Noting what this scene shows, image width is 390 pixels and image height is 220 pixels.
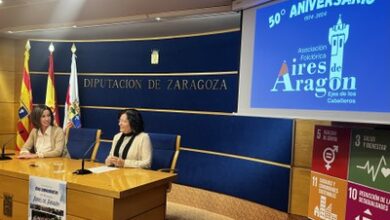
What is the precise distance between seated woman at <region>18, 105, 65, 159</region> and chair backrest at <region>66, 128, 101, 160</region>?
0.24m

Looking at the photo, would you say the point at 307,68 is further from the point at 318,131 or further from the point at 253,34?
the point at 253,34

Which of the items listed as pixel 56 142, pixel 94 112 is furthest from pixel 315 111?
pixel 94 112

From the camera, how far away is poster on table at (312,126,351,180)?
6.31 feet

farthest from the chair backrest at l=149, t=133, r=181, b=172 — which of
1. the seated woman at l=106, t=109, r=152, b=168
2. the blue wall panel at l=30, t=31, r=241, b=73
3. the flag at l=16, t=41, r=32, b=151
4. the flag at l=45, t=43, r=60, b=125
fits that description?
the flag at l=16, t=41, r=32, b=151

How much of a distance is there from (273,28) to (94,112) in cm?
349

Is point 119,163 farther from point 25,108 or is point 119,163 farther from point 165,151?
point 25,108

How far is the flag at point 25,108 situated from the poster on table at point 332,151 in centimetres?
452

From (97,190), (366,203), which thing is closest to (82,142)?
(97,190)

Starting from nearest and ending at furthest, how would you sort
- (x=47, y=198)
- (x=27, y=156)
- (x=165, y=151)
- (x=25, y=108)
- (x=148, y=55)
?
1. (x=47, y=198)
2. (x=27, y=156)
3. (x=165, y=151)
4. (x=148, y=55)
5. (x=25, y=108)

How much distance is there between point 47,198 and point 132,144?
0.90m

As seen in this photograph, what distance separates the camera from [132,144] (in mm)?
3123

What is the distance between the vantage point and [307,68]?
7.05 feet

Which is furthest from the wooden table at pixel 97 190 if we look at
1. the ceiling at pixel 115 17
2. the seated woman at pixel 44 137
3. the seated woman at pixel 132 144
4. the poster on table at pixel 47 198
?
the ceiling at pixel 115 17

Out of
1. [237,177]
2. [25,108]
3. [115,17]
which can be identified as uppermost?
[115,17]
